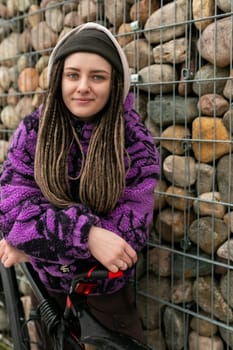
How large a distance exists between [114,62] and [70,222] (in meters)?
0.47

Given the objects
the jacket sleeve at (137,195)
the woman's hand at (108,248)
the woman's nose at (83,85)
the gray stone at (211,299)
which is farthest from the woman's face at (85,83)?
the gray stone at (211,299)

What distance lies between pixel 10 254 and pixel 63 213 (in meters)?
0.25

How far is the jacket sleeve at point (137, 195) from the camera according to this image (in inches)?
55.9

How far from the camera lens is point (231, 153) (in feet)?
5.22

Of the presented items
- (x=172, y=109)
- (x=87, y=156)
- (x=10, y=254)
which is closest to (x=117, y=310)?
(x=10, y=254)

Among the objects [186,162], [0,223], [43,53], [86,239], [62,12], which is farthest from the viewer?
[43,53]

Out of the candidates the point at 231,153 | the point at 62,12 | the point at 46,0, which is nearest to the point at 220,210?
the point at 231,153

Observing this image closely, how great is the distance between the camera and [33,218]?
137 cm

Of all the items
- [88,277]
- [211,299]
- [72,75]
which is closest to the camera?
[88,277]

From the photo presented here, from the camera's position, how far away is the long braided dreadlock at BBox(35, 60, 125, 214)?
1419 millimetres

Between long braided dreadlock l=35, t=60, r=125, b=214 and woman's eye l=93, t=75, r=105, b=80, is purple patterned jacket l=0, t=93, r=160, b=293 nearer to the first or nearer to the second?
long braided dreadlock l=35, t=60, r=125, b=214

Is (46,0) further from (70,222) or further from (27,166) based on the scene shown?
(70,222)

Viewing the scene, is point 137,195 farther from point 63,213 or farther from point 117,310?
point 117,310

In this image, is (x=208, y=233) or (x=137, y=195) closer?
(x=137, y=195)
